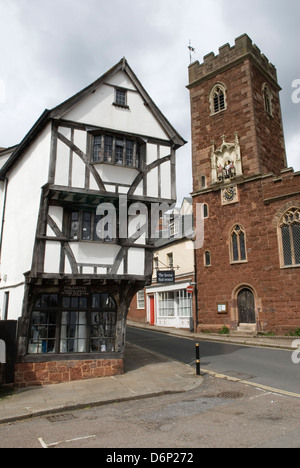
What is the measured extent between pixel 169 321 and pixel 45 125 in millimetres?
21495

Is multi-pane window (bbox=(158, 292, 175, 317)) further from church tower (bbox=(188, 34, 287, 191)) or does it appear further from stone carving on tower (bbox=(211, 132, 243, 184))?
stone carving on tower (bbox=(211, 132, 243, 184))

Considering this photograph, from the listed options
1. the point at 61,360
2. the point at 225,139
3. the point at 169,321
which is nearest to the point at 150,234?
the point at 61,360

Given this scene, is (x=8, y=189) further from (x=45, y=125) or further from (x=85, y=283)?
(x=85, y=283)

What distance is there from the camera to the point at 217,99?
27016mm

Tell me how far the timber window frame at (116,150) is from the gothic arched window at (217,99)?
15592mm

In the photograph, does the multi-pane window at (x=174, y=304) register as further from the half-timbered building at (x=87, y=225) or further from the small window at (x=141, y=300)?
the half-timbered building at (x=87, y=225)

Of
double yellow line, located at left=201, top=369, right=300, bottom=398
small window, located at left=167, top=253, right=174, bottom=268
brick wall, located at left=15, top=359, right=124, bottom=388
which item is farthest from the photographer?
small window, located at left=167, top=253, right=174, bottom=268

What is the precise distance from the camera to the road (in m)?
10.4

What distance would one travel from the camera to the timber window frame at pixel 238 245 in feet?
77.0

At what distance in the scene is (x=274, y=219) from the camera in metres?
22.0

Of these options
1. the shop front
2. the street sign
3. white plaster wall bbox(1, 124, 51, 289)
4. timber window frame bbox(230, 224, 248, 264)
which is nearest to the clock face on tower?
timber window frame bbox(230, 224, 248, 264)

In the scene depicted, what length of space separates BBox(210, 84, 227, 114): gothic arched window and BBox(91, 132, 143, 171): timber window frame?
1559 cm

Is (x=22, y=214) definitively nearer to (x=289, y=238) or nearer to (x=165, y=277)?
(x=165, y=277)

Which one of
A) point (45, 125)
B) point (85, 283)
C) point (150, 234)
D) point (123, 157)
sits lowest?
point (85, 283)
